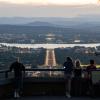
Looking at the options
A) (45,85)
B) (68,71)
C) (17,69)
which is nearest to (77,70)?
(68,71)

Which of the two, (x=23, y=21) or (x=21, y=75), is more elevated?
(x=23, y=21)

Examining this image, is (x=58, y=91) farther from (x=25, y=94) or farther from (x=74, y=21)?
(x=74, y=21)

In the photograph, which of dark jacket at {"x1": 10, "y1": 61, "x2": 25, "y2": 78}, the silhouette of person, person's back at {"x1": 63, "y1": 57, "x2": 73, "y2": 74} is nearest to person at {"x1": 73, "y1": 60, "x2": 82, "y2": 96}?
the silhouette of person

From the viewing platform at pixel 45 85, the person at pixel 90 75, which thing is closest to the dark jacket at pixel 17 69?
the viewing platform at pixel 45 85

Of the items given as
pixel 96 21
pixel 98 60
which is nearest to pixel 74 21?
pixel 96 21

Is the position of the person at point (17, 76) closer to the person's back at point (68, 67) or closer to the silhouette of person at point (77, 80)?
the person's back at point (68, 67)

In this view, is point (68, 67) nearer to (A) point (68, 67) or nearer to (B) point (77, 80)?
(A) point (68, 67)

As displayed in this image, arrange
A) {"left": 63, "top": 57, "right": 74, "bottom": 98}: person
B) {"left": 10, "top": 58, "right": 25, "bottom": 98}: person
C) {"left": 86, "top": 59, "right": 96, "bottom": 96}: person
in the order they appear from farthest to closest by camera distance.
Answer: {"left": 86, "top": 59, "right": 96, "bottom": 96}: person
{"left": 63, "top": 57, "right": 74, "bottom": 98}: person
{"left": 10, "top": 58, "right": 25, "bottom": 98}: person

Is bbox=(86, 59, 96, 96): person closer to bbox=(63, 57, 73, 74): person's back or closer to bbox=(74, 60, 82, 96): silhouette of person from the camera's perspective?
bbox=(74, 60, 82, 96): silhouette of person

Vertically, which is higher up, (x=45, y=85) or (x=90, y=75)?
(x=90, y=75)
